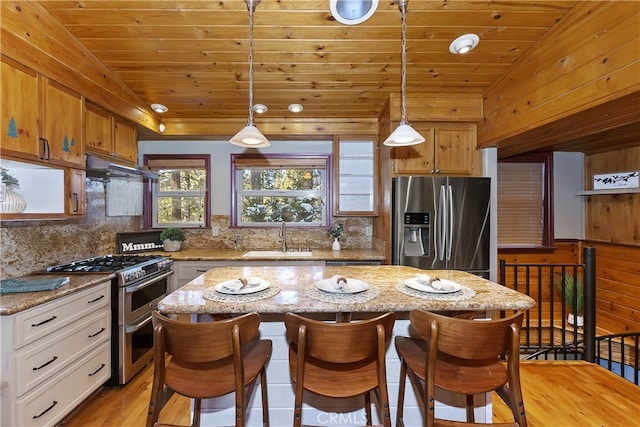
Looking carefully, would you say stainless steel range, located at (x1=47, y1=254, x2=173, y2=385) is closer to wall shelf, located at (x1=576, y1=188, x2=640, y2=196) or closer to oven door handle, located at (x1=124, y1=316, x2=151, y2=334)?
oven door handle, located at (x1=124, y1=316, x2=151, y2=334)

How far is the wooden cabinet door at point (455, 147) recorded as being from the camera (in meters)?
2.96

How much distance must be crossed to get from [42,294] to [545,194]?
5.65 metres

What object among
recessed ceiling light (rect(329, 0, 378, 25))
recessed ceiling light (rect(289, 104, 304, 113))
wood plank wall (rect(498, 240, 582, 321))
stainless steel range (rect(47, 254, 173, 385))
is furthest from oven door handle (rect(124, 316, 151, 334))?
wood plank wall (rect(498, 240, 582, 321))

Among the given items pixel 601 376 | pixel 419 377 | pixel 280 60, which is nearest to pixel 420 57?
pixel 280 60

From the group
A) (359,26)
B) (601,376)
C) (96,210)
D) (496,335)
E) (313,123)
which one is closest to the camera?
(496,335)

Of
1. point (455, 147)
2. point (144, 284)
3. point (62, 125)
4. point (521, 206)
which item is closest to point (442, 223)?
point (455, 147)

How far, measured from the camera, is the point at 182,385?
1254 millimetres

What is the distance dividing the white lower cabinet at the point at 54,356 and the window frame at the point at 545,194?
4758 millimetres

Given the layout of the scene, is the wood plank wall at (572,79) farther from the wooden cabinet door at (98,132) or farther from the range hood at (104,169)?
the wooden cabinet door at (98,132)

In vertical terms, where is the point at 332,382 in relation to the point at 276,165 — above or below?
below

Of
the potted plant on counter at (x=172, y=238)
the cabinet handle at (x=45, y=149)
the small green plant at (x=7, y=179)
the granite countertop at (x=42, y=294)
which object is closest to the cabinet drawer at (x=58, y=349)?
the granite countertop at (x=42, y=294)

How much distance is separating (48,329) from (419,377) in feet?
7.14

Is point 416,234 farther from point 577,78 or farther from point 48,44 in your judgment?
point 48,44

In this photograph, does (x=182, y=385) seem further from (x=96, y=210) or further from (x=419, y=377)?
(x=96, y=210)
